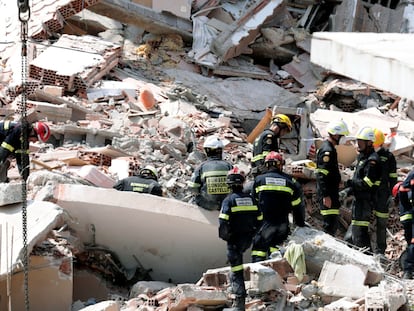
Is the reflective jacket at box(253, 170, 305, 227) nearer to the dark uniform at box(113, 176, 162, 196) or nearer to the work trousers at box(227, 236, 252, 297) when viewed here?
the work trousers at box(227, 236, 252, 297)

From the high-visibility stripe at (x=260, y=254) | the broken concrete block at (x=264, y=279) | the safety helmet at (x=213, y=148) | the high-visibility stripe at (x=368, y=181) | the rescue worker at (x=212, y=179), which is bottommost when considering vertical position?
the high-visibility stripe at (x=260, y=254)

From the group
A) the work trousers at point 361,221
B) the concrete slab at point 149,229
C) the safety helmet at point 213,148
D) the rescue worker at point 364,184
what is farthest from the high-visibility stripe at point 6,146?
the work trousers at point 361,221

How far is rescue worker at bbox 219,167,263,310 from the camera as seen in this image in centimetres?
873

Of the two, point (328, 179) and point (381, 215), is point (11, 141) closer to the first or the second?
point (328, 179)

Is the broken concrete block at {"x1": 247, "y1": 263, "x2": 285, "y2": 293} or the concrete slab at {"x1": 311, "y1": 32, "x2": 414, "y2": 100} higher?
the concrete slab at {"x1": 311, "y1": 32, "x2": 414, "y2": 100}

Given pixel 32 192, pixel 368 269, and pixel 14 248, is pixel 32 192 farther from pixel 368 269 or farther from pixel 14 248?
pixel 368 269

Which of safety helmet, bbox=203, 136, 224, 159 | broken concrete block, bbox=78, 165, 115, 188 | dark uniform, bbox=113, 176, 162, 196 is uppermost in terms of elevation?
safety helmet, bbox=203, 136, 224, 159

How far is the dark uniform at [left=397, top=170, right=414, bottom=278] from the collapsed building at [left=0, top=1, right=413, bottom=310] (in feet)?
2.03

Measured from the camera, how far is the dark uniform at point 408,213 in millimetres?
10234

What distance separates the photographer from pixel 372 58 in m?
6.85

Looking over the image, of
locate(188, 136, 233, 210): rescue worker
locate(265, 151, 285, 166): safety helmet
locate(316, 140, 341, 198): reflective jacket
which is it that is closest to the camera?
locate(265, 151, 285, 166): safety helmet

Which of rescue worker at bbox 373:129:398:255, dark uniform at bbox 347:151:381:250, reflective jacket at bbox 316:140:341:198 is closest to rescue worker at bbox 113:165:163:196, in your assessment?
reflective jacket at bbox 316:140:341:198

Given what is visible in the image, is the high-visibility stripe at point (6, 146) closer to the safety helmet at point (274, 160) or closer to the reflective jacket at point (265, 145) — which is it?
the reflective jacket at point (265, 145)

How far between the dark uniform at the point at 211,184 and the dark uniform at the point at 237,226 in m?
1.19
